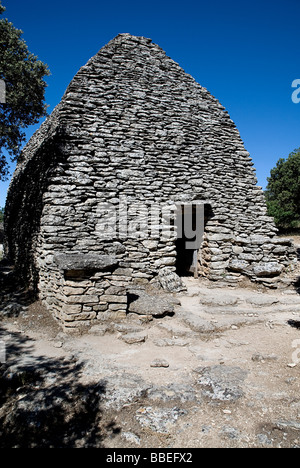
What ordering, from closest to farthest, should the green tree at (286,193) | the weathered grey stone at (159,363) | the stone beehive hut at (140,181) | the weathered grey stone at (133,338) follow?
1. the weathered grey stone at (159,363)
2. the weathered grey stone at (133,338)
3. the stone beehive hut at (140,181)
4. the green tree at (286,193)

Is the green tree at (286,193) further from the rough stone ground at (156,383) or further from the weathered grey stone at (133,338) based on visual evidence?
the weathered grey stone at (133,338)

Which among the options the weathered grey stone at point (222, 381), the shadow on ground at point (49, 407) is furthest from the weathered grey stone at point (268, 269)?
the shadow on ground at point (49, 407)

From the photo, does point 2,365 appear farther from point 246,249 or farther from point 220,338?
point 246,249

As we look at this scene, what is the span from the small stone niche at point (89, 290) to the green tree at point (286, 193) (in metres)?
23.4

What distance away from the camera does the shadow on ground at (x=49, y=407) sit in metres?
2.67

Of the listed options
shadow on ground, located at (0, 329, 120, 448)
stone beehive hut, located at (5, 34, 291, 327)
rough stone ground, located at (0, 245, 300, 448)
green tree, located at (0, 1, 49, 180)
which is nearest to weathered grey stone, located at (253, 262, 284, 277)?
stone beehive hut, located at (5, 34, 291, 327)

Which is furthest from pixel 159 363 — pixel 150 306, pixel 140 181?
pixel 140 181

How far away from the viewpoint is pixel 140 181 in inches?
313

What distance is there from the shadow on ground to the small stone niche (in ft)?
3.74

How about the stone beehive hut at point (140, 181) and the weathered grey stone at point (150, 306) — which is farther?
the stone beehive hut at point (140, 181)

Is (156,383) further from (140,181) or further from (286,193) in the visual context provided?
(286,193)

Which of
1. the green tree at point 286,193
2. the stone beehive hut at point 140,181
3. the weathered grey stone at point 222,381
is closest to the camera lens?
the weathered grey stone at point 222,381

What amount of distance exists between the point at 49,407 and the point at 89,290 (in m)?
2.38

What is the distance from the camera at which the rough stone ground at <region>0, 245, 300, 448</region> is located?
8.79 feet
